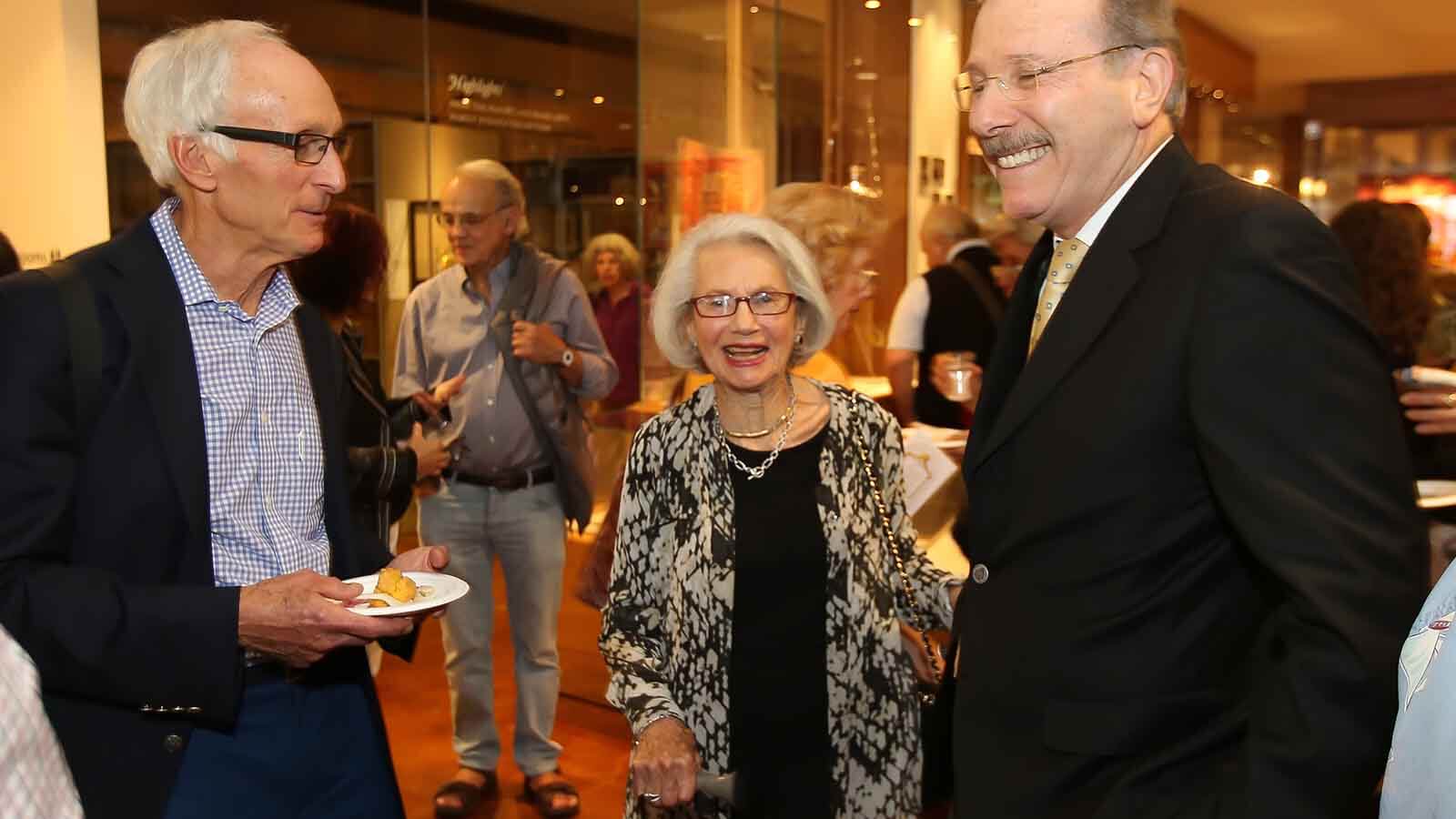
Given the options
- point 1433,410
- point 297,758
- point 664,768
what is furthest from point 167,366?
point 1433,410

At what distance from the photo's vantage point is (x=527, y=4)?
6262 mm

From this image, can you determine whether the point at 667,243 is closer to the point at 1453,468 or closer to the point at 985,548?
the point at 1453,468

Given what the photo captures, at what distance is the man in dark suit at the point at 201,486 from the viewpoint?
1483mm

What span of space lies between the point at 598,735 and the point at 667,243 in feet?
10.1

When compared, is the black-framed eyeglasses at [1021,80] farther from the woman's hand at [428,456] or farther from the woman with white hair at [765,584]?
the woman's hand at [428,456]

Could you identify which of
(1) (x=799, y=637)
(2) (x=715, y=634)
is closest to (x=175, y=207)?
(2) (x=715, y=634)

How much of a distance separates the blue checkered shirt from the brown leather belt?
196 cm

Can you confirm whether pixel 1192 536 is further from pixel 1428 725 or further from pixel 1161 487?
pixel 1428 725

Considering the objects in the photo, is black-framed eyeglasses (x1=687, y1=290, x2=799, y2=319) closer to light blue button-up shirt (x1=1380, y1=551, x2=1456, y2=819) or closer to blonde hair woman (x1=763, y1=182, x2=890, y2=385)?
blonde hair woman (x1=763, y1=182, x2=890, y2=385)

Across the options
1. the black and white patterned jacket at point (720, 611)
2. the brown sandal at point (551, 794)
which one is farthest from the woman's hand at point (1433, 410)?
the brown sandal at point (551, 794)

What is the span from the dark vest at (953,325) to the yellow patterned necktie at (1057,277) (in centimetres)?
346

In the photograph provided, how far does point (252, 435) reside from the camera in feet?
5.71

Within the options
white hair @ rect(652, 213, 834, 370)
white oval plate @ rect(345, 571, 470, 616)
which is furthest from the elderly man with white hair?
white oval plate @ rect(345, 571, 470, 616)

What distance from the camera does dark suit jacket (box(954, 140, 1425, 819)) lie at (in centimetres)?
111
